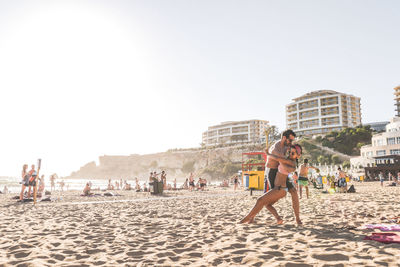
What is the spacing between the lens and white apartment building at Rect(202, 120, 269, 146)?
349 feet

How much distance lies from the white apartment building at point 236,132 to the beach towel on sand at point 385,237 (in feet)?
323

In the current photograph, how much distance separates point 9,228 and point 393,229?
627cm

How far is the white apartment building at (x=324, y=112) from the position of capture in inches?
3036

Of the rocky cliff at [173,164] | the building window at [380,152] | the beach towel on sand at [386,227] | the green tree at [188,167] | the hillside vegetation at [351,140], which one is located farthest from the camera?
the green tree at [188,167]

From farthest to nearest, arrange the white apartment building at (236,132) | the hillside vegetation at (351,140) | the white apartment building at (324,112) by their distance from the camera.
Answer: the white apartment building at (236,132), the white apartment building at (324,112), the hillside vegetation at (351,140)

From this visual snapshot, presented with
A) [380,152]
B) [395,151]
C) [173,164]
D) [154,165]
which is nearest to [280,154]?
[395,151]

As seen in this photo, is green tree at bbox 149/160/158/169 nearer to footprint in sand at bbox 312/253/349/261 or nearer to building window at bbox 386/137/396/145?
building window at bbox 386/137/396/145

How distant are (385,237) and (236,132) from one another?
4223 inches

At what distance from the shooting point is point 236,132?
11000cm

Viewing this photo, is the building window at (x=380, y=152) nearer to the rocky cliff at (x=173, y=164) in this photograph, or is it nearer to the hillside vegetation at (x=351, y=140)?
the hillside vegetation at (x=351, y=140)

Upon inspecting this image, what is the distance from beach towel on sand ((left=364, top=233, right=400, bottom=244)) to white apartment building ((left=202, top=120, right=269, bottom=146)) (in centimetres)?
9853

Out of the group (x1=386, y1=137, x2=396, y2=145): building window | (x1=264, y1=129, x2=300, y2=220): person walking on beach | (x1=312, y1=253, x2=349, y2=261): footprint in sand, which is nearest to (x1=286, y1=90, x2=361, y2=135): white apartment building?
(x1=386, y1=137, x2=396, y2=145): building window

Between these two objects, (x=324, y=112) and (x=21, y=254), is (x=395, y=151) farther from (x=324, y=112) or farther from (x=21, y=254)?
(x=21, y=254)

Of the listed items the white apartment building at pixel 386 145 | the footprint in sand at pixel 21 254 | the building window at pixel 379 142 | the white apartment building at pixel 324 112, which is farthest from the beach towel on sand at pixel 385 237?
the white apartment building at pixel 324 112
